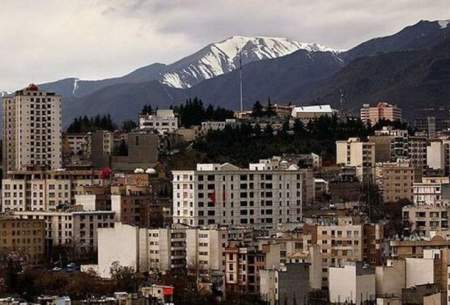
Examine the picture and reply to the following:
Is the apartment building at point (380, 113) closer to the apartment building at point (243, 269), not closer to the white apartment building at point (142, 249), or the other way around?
the white apartment building at point (142, 249)

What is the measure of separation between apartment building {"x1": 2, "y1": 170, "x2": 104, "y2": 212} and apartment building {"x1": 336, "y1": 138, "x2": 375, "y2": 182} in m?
9.31

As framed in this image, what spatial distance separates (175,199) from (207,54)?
10208 cm

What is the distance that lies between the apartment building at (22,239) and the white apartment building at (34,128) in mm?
10722

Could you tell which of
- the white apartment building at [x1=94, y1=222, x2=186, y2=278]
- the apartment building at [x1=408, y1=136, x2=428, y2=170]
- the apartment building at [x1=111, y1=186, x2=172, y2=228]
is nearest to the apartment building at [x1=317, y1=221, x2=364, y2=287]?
the white apartment building at [x1=94, y1=222, x2=186, y2=278]

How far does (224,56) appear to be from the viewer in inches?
5497

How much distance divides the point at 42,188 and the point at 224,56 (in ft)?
317

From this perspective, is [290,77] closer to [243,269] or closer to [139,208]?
[139,208]

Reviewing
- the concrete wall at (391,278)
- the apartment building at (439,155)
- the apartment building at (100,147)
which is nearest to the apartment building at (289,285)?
the concrete wall at (391,278)

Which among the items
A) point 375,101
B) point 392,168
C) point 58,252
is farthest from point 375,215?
point 375,101

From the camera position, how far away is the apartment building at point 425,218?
128 feet

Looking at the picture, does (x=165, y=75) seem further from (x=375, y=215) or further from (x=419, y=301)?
(x=419, y=301)

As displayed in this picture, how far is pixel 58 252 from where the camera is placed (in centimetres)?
3875

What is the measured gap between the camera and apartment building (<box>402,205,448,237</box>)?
39.1 meters

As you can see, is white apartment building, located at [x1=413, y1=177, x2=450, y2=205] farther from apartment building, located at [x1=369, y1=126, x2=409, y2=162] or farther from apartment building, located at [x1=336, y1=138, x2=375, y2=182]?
apartment building, located at [x1=369, y1=126, x2=409, y2=162]
